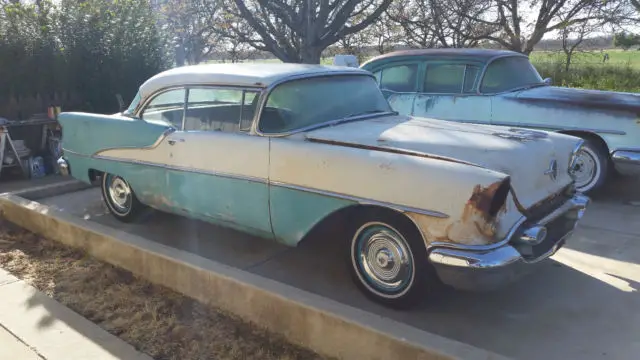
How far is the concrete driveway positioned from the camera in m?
3.01

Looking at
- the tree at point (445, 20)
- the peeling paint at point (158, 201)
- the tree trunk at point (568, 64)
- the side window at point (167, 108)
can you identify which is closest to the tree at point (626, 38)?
the tree trunk at point (568, 64)

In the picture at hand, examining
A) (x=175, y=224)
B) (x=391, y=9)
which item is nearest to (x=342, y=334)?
(x=175, y=224)

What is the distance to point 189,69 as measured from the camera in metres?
4.72

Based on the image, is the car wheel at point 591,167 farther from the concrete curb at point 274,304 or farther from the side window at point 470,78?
the concrete curb at point 274,304

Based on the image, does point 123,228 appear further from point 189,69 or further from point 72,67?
point 72,67

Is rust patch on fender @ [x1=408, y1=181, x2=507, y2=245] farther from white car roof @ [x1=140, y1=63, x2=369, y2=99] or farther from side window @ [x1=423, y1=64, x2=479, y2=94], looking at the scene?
side window @ [x1=423, y1=64, x2=479, y2=94]

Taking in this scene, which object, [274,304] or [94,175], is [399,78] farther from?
[274,304]

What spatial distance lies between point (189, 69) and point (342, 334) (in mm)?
2953

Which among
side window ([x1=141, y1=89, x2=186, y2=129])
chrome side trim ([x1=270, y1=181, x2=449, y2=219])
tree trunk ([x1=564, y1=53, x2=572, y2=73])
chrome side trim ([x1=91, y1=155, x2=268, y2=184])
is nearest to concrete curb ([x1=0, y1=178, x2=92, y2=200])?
chrome side trim ([x1=91, y1=155, x2=268, y2=184])

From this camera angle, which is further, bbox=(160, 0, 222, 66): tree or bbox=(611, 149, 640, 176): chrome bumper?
bbox=(160, 0, 222, 66): tree

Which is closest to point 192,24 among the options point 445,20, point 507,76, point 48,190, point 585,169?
point 445,20

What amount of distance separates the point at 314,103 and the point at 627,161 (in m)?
3.70

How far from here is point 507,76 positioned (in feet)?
21.1

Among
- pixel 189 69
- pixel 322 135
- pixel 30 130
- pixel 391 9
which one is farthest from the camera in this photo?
pixel 391 9
